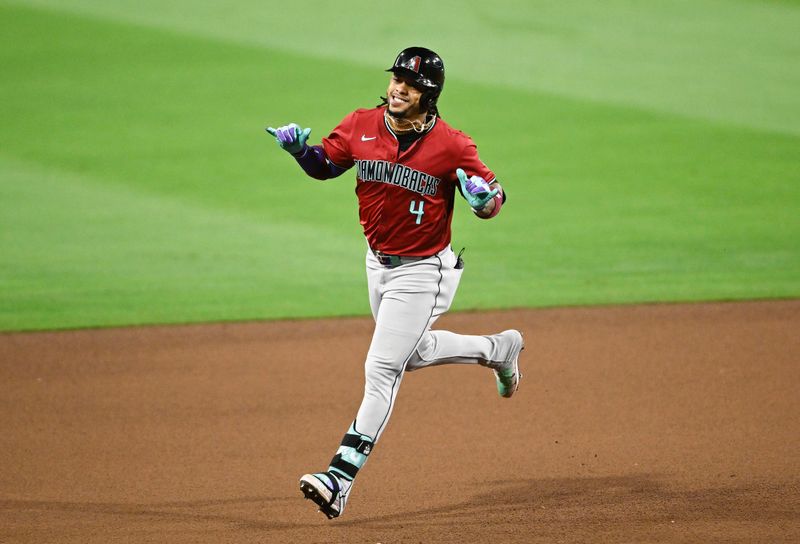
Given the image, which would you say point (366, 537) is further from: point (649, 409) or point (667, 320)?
point (667, 320)

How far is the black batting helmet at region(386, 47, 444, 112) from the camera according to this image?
17.5 feet

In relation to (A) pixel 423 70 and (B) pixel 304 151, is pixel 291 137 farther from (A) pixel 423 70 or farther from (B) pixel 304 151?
(A) pixel 423 70

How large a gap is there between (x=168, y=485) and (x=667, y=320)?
4.39 metres

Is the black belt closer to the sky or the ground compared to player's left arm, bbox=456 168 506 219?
closer to the ground

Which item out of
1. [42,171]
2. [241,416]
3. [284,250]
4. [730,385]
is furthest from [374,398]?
[42,171]

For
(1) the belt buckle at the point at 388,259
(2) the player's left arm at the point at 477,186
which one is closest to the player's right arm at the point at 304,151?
(1) the belt buckle at the point at 388,259

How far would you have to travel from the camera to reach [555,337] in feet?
27.6

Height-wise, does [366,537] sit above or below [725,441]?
below

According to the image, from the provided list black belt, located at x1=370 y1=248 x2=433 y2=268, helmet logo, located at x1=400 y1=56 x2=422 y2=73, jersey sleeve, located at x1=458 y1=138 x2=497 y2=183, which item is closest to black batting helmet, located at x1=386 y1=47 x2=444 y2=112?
helmet logo, located at x1=400 y1=56 x2=422 y2=73

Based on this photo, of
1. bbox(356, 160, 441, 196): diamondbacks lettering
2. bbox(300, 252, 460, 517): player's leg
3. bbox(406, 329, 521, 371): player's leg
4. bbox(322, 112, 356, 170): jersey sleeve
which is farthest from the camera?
bbox(406, 329, 521, 371): player's leg

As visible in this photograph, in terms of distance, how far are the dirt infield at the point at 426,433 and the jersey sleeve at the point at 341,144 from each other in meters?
1.74

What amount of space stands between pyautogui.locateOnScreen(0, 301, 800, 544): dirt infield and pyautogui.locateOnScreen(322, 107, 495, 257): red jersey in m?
1.35

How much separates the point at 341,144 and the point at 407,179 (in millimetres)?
458

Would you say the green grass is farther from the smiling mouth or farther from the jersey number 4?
the smiling mouth
